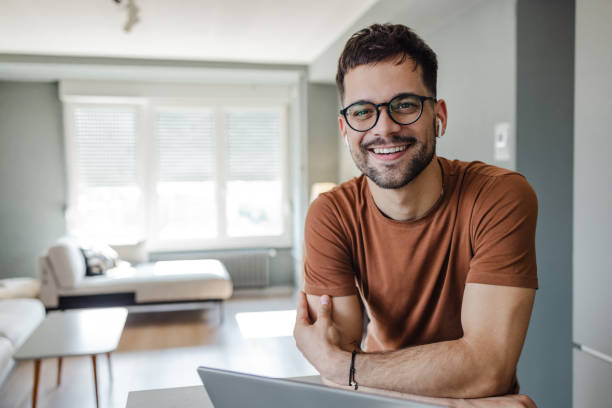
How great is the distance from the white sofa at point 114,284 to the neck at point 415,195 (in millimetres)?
3814

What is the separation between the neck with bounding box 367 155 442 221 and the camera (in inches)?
46.4

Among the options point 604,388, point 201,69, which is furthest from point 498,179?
point 201,69

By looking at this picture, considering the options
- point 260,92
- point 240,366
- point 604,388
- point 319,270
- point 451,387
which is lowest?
point 240,366

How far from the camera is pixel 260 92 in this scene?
6.15 meters

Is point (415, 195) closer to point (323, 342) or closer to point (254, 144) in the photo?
point (323, 342)

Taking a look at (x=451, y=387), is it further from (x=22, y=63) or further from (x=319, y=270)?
(x=22, y=63)

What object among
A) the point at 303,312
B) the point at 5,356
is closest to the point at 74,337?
the point at 5,356

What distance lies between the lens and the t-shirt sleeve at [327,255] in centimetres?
124

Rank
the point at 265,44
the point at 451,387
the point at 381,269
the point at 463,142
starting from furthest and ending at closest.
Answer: the point at 265,44, the point at 463,142, the point at 381,269, the point at 451,387

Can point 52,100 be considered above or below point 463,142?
above

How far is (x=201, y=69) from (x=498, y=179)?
456 centimetres

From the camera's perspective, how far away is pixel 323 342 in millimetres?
1157

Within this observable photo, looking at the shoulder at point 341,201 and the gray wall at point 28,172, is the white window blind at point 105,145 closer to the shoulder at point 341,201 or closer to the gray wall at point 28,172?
the gray wall at point 28,172

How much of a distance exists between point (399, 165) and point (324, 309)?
39cm
